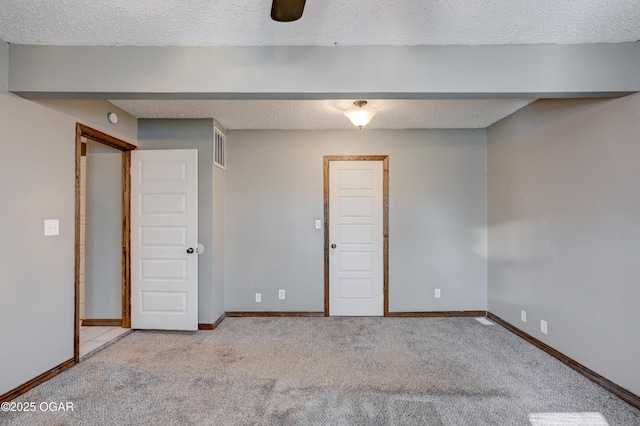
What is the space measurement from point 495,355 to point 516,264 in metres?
1.10

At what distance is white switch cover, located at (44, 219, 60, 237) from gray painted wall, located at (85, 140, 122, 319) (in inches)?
44.0

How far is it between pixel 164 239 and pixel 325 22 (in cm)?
286

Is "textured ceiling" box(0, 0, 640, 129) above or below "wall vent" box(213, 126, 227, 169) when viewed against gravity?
above

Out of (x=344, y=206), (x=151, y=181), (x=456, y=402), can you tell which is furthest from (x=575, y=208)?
(x=151, y=181)

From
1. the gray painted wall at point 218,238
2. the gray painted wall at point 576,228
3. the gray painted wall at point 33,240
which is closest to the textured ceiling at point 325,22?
the gray painted wall at point 33,240

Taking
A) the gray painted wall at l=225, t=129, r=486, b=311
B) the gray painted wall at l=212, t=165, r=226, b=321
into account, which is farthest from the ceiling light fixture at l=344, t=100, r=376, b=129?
the gray painted wall at l=212, t=165, r=226, b=321

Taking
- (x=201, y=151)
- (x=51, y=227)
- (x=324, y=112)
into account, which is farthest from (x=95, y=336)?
(x=324, y=112)

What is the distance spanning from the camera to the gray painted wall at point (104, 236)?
3797 millimetres

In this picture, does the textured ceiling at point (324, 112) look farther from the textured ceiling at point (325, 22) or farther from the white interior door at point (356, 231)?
the textured ceiling at point (325, 22)

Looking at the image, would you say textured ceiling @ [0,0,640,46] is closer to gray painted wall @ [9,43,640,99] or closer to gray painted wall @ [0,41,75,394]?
gray painted wall @ [9,43,640,99]

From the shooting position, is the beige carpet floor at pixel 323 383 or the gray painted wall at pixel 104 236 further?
the gray painted wall at pixel 104 236

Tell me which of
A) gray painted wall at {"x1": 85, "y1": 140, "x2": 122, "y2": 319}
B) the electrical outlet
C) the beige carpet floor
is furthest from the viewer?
gray painted wall at {"x1": 85, "y1": 140, "x2": 122, "y2": 319}

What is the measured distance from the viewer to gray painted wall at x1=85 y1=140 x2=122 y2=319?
3.80m

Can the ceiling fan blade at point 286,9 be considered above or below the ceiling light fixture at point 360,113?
below
